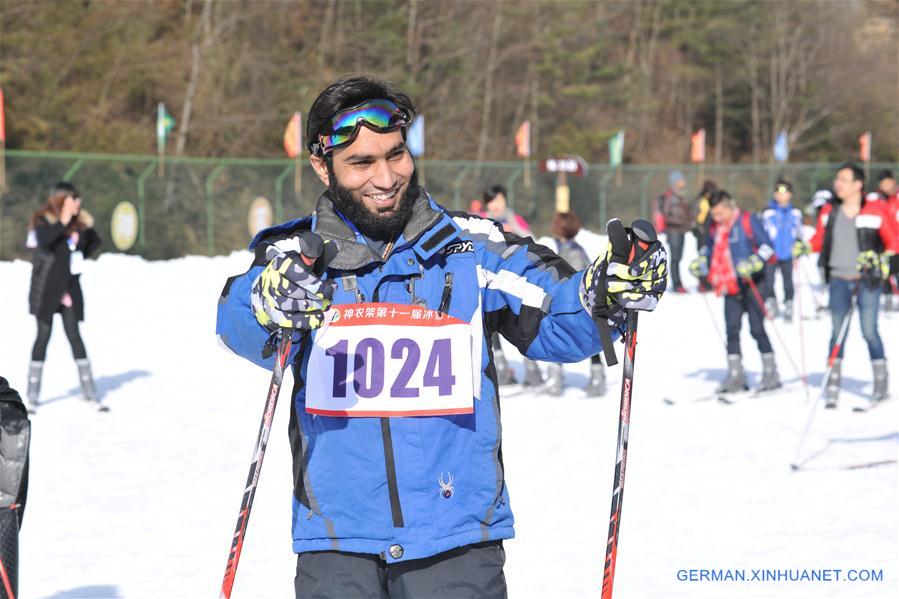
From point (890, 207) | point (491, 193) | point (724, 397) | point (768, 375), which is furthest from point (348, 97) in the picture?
→ point (768, 375)

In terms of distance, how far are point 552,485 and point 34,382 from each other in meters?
4.69

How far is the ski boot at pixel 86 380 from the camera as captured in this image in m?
10.2

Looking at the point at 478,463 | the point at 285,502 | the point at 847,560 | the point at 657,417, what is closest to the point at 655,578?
the point at 847,560

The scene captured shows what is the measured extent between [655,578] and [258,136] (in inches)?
1230

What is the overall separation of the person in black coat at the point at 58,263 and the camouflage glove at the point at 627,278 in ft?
25.4

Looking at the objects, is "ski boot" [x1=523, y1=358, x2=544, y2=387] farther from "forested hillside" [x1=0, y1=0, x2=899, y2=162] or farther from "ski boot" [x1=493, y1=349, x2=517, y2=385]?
"forested hillside" [x1=0, y1=0, x2=899, y2=162]

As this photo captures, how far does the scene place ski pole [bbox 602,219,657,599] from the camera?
8.90ft

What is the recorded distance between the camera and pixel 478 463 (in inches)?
112

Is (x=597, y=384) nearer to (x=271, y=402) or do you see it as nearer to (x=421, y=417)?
(x=271, y=402)

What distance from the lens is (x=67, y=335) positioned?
1000 centimetres

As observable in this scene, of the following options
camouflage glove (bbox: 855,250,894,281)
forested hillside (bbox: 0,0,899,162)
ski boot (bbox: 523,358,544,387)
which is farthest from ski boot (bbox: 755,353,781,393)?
forested hillside (bbox: 0,0,899,162)

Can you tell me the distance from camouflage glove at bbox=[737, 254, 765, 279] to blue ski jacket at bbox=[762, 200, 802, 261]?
19.6ft

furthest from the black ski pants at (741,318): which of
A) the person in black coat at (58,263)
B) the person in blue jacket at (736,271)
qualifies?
the person in black coat at (58,263)

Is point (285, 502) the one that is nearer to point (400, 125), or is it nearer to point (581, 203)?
point (400, 125)
